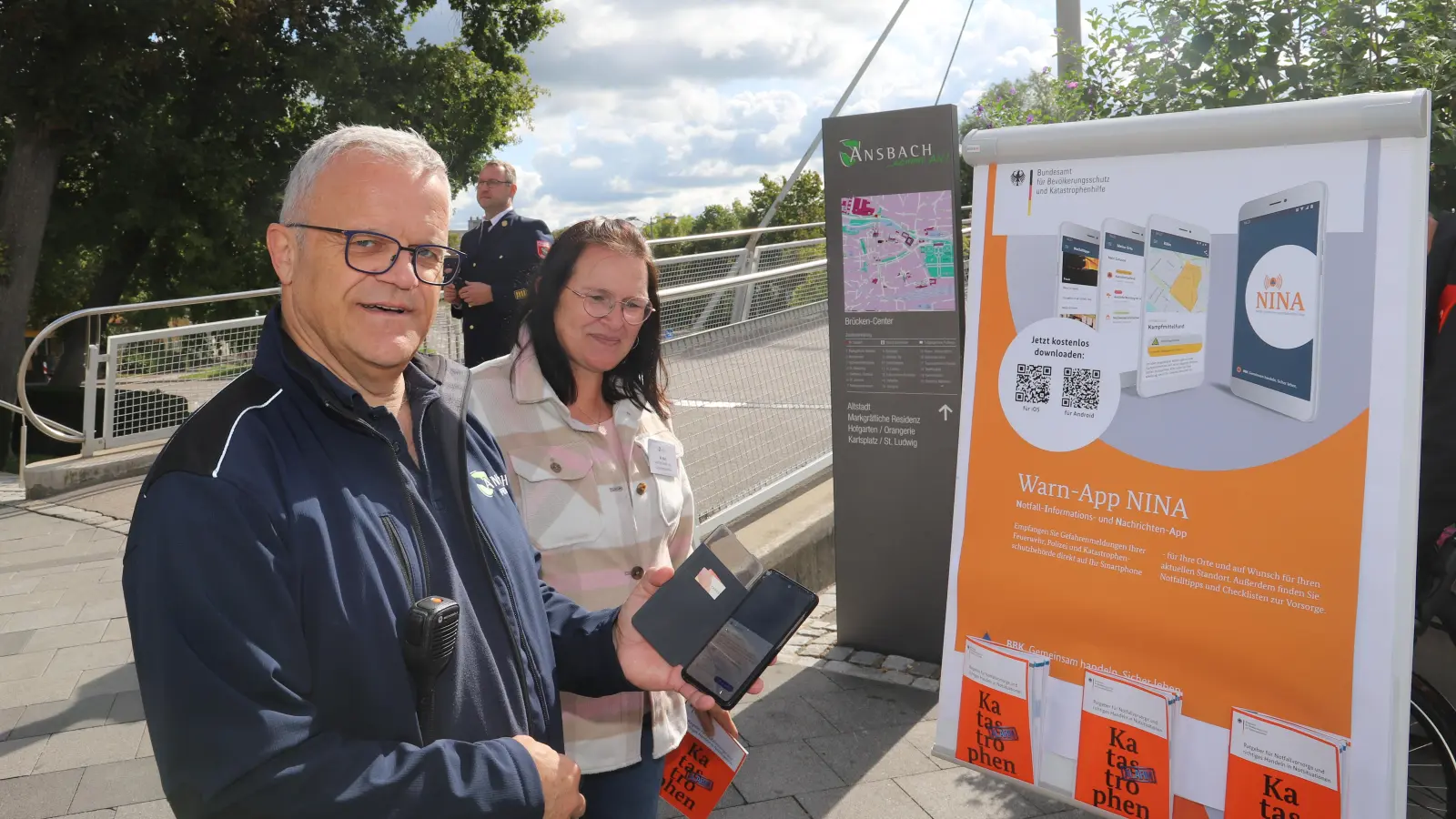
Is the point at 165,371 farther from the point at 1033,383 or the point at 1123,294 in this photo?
the point at 1123,294

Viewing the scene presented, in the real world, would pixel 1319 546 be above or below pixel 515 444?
below

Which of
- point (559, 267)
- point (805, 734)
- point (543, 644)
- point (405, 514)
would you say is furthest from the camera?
point (805, 734)

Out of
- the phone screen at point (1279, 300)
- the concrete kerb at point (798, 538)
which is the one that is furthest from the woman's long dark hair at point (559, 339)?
the concrete kerb at point (798, 538)

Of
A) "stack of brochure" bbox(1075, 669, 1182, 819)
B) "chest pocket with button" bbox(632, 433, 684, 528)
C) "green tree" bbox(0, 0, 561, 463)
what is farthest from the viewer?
"green tree" bbox(0, 0, 561, 463)

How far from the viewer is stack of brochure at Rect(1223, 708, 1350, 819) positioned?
79.2 inches

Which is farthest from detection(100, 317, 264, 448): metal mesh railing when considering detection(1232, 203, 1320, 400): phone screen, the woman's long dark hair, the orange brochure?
detection(1232, 203, 1320, 400): phone screen

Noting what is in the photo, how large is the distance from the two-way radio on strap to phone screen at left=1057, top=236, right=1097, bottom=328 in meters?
A: 1.71

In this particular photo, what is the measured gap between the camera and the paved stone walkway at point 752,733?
3191 millimetres

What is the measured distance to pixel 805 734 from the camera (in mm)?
3707

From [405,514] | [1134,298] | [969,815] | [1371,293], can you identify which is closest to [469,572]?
[405,514]

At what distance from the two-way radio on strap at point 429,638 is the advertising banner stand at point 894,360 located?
9.74ft

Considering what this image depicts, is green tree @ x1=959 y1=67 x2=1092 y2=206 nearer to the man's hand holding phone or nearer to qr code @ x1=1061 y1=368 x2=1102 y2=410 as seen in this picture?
qr code @ x1=1061 y1=368 x2=1102 y2=410

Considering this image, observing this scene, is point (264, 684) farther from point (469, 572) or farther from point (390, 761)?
point (469, 572)

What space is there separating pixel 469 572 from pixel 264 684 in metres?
0.35
